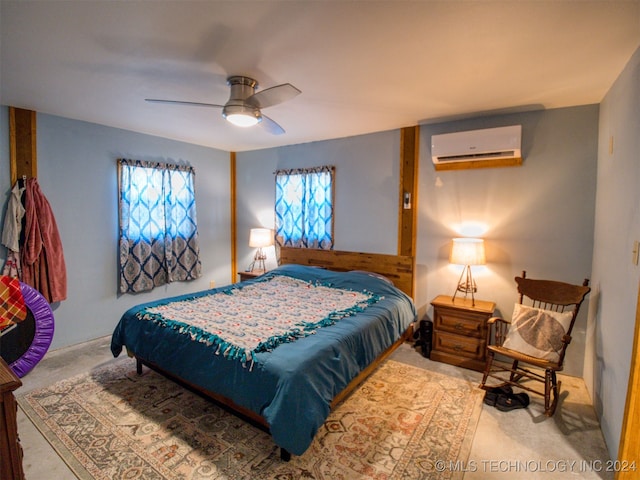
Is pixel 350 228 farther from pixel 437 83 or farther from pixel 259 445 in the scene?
pixel 259 445

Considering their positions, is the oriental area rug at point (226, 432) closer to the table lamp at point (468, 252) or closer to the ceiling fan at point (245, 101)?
the table lamp at point (468, 252)

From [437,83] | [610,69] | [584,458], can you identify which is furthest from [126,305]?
[610,69]

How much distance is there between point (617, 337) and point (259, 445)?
238 cm

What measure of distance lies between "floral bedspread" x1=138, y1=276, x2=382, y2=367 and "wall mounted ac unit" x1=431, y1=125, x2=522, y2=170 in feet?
5.40

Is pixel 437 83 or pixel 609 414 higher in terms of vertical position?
pixel 437 83

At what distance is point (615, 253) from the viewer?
217 cm

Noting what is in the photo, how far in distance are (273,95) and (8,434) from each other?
2.14 m

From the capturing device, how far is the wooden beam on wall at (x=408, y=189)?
3.68 m

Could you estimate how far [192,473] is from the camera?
1.82 m

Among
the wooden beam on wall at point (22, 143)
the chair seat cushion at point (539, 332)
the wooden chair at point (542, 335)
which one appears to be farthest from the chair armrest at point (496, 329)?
the wooden beam on wall at point (22, 143)

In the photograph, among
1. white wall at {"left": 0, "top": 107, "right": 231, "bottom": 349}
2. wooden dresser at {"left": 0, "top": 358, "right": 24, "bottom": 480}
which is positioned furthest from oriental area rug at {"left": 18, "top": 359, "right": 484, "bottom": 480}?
white wall at {"left": 0, "top": 107, "right": 231, "bottom": 349}

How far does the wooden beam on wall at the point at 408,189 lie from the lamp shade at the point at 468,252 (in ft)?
2.04

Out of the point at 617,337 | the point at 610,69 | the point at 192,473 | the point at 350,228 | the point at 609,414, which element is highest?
the point at 610,69

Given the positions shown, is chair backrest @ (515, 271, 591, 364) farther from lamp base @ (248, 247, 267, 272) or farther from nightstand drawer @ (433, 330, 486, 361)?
lamp base @ (248, 247, 267, 272)
